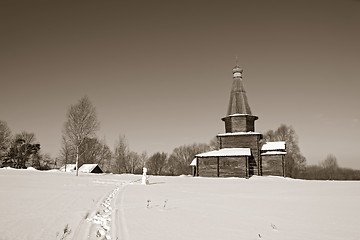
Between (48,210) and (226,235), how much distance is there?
5.07 m

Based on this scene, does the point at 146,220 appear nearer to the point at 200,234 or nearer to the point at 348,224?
the point at 200,234

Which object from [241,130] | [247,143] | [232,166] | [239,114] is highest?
[239,114]

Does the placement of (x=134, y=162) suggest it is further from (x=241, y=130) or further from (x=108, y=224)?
(x=108, y=224)

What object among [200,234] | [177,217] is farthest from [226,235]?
[177,217]

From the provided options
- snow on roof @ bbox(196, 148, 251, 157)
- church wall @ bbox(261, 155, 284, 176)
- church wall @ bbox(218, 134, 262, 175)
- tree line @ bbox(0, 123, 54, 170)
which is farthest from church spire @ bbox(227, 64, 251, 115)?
tree line @ bbox(0, 123, 54, 170)

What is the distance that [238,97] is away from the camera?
3694 cm

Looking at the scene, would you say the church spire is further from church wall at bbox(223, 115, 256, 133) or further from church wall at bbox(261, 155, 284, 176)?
church wall at bbox(261, 155, 284, 176)

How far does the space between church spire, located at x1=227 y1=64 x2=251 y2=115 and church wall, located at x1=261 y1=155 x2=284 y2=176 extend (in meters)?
6.57

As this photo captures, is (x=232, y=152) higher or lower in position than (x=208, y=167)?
higher

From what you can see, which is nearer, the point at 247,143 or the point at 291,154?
the point at 247,143

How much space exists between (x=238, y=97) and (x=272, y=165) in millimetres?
10283

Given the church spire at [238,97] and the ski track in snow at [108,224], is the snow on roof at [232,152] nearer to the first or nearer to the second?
the church spire at [238,97]

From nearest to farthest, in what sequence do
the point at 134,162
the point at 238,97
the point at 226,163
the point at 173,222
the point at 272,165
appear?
the point at 173,222 → the point at 226,163 → the point at 272,165 → the point at 238,97 → the point at 134,162

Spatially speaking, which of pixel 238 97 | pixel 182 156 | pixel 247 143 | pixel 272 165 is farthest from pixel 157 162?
pixel 272 165
